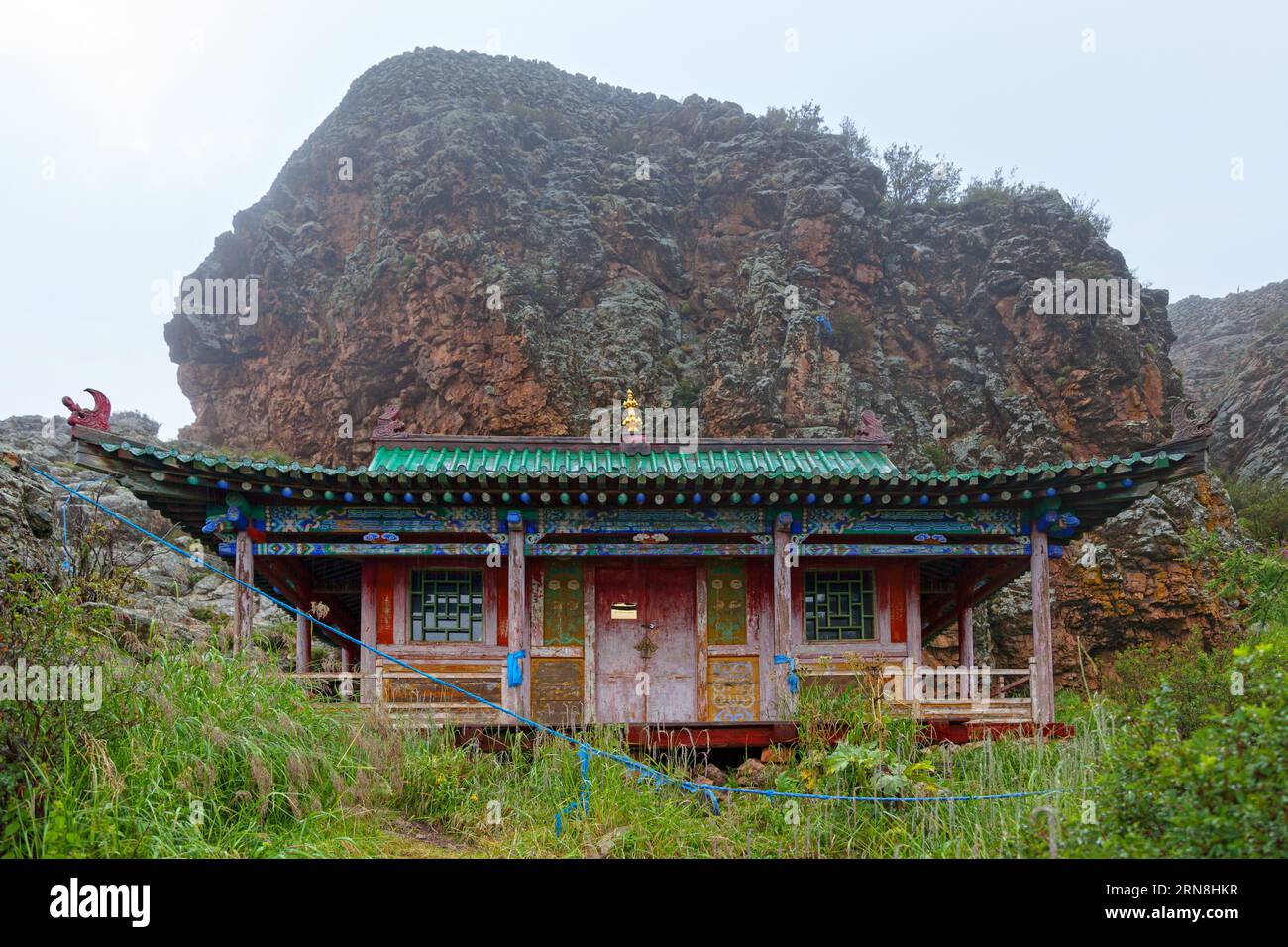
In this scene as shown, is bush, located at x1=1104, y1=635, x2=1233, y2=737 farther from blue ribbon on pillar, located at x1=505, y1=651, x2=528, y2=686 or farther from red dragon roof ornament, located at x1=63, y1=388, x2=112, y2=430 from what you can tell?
red dragon roof ornament, located at x1=63, y1=388, x2=112, y2=430

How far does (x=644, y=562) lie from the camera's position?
12.5 meters

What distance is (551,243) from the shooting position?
33250 mm

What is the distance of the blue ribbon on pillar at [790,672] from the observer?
1069 centimetres

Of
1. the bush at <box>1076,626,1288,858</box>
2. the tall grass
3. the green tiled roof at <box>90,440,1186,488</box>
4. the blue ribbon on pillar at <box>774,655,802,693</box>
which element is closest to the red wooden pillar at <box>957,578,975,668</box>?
the green tiled roof at <box>90,440,1186,488</box>

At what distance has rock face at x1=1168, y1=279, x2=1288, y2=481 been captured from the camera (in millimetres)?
28188

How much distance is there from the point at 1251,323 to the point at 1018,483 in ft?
121

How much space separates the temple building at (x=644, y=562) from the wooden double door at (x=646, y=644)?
0.09 ft

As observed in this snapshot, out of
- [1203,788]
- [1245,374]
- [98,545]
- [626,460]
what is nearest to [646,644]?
[626,460]

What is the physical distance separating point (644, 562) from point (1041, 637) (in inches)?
200

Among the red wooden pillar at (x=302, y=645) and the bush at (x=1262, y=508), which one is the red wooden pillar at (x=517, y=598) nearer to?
the red wooden pillar at (x=302, y=645)

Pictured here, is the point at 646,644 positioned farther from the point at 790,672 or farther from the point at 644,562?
the point at 790,672

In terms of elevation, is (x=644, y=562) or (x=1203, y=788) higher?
(x=644, y=562)
